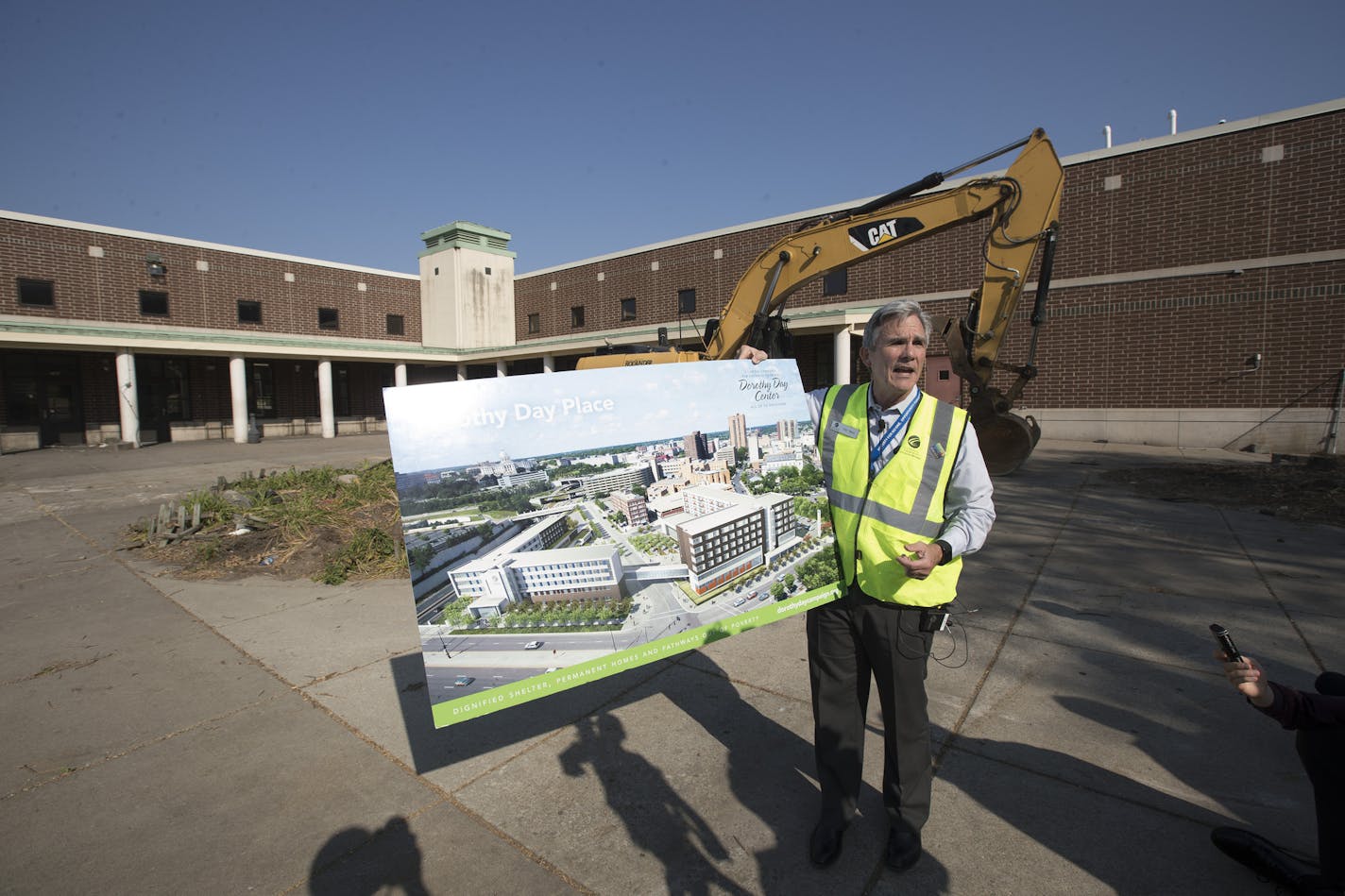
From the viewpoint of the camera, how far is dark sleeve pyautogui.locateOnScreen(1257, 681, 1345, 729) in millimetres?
1821

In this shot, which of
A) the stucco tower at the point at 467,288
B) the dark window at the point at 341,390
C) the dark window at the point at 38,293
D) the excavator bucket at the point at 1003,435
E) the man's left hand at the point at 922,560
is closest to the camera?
the man's left hand at the point at 922,560

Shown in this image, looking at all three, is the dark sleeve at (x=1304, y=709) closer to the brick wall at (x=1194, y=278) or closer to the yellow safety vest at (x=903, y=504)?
the yellow safety vest at (x=903, y=504)

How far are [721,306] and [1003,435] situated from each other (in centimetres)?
1584

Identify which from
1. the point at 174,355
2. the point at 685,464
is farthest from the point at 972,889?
the point at 174,355

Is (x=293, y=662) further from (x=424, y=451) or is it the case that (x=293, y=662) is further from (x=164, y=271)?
(x=164, y=271)

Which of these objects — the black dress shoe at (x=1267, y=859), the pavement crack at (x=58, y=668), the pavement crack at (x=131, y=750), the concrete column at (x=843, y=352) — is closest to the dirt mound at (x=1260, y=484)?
the concrete column at (x=843, y=352)

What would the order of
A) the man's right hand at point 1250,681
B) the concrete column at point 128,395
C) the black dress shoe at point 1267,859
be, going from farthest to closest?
the concrete column at point 128,395, the black dress shoe at point 1267,859, the man's right hand at point 1250,681

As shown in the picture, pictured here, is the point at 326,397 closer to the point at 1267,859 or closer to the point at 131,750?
the point at 131,750

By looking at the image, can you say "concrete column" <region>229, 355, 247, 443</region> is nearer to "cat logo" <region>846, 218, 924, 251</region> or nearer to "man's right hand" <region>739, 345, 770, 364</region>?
"cat logo" <region>846, 218, 924, 251</region>

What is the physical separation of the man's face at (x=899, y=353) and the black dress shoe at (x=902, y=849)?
5.53 feet

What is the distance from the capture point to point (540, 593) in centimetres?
228

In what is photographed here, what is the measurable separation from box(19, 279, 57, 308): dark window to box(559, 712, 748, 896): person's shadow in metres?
29.1

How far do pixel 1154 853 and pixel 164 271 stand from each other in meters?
32.0

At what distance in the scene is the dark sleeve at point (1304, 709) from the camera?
5.98ft
